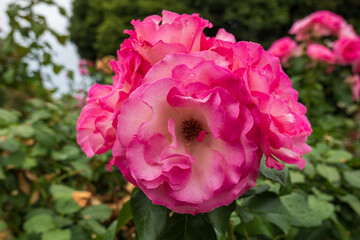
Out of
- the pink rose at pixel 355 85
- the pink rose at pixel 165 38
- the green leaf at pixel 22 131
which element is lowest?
the pink rose at pixel 355 85

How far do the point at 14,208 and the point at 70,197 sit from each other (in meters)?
0.52

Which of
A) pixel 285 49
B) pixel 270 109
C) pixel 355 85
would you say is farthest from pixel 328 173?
pixel 355 85

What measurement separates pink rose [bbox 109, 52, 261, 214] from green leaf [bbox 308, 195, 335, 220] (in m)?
0.49

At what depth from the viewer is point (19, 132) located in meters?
1.16

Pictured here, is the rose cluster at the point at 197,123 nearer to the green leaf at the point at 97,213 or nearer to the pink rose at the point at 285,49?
the green leaf at the point at 97,213

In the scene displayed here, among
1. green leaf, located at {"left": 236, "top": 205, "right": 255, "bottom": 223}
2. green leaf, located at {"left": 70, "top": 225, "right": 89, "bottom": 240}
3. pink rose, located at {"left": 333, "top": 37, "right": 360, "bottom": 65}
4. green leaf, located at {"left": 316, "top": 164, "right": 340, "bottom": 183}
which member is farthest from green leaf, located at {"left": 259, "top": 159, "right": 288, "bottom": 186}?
pink rose, located at {"left": 333, "top": 37, "right": 360, "bottom": 65}

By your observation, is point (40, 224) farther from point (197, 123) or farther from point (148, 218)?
point (197, 123)

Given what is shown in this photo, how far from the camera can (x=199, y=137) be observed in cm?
48

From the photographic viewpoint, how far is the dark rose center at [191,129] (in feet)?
1.65

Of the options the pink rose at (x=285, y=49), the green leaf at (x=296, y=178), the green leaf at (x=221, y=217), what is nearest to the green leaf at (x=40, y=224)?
the green leaf at (x=221, y=217)

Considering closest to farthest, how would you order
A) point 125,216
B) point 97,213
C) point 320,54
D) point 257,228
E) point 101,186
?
1. point 125,216
2. point 257,228
3. point 97,213
4. point 101,186
5. point 320,54

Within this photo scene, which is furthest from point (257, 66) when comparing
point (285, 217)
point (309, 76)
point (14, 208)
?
point (309, 76)

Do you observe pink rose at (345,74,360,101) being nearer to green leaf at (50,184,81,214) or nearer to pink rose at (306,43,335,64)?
pink rose at (306,43,335,64)

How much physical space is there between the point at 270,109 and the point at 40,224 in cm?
84
